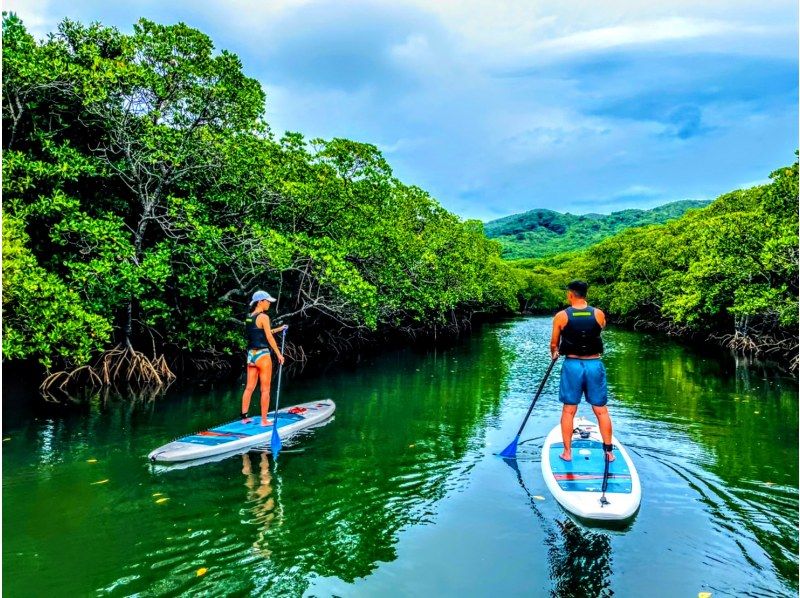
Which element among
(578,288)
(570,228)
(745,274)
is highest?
(570,228)

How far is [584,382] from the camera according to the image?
5.98 m

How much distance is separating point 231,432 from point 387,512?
10.6 feet

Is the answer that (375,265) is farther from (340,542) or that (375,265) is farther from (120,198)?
(340,542)

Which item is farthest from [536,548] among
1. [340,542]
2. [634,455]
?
[634,455]

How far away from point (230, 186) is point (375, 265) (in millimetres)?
5557

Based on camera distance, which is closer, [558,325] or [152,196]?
[558,325]

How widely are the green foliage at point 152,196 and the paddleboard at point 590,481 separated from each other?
26.2 ft

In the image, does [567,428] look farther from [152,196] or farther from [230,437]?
[152,196]

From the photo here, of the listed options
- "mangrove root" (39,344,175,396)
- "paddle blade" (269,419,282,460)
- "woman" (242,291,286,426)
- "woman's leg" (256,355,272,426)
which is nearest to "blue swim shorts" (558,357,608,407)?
"paddle blade" (269,419,282,460)

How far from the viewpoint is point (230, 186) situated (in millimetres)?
13836

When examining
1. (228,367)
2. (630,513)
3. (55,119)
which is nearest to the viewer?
(630,513)

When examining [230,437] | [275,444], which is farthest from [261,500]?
[230,437]

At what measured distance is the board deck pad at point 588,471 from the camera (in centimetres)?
546

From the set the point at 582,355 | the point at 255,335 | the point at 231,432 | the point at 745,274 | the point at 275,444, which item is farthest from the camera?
the point at 745,274
